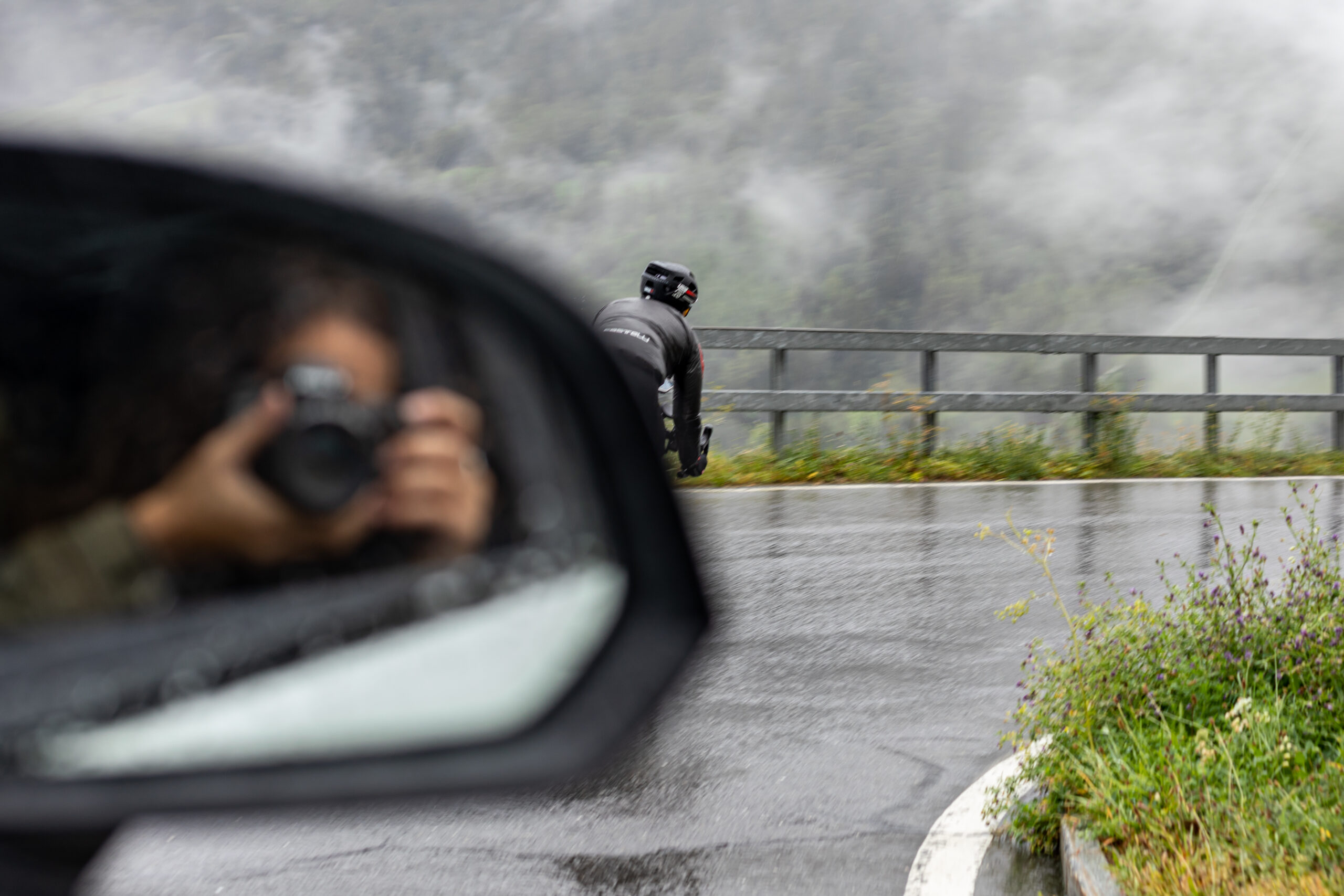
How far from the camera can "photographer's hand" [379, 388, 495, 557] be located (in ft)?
3.91

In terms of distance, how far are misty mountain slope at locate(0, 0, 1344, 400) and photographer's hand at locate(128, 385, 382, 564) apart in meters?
39.5

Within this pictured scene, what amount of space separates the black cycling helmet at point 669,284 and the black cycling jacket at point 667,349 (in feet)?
0.22

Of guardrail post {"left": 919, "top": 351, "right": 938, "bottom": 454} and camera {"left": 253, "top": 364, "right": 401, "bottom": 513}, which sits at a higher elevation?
guardrail post {"left": 919, "top": 351, "right": 938, "bottom": 454}

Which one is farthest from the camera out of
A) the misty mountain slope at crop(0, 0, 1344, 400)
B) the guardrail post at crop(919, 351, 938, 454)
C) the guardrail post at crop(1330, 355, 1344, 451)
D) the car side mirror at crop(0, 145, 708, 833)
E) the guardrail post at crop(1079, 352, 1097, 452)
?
the misty mountain slope at crop(0, 0, 1344, 400)

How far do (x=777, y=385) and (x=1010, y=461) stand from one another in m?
2.69

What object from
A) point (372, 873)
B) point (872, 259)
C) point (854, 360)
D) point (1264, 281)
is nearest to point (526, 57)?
point (872, 259)

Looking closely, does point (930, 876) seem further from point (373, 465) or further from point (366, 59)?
point (366, 59)

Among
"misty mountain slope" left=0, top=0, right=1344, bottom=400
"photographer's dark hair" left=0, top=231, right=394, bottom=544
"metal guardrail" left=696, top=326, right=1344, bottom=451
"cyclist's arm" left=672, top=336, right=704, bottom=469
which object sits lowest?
"photographer's dark hair" left=0, top=231, right=394, bottom=544

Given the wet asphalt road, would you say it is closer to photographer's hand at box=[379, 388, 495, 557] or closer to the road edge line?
the road edge line

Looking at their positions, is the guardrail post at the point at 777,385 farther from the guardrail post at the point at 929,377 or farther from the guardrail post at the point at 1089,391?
the guardrail post at the point at 1089,391

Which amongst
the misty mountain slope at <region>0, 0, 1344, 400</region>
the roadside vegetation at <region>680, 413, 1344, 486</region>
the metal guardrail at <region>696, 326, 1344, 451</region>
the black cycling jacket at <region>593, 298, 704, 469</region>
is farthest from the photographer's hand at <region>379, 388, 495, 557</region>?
the misty mountain slope at <region>0, 0, 1344, 400</region>

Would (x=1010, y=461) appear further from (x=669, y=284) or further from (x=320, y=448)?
(x=320, y=448)

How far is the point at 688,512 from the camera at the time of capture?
1.33 m

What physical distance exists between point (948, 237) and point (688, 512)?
168 ft
